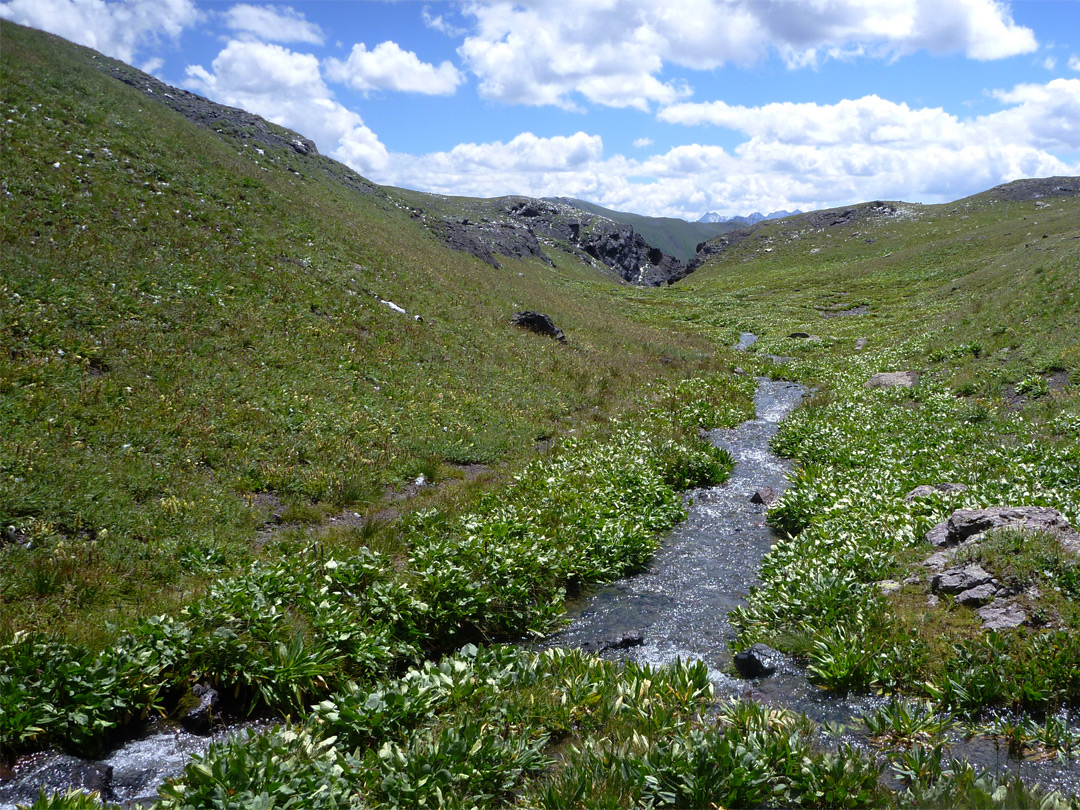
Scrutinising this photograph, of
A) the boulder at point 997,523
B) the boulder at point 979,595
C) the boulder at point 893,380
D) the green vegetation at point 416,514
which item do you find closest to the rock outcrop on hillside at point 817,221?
the boulder at point 893,380

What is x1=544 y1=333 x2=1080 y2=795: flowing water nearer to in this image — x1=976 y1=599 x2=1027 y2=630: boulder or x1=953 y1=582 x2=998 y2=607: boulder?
x1=976 y1=599 x2=1027 y2=630: boulder

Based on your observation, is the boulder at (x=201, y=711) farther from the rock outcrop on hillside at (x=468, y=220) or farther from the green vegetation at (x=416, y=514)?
the rock outcrop on hillside at (x=468, y=220)

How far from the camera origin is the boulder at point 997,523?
888cm

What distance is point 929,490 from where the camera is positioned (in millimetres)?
11930

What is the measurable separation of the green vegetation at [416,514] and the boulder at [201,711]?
0.15m

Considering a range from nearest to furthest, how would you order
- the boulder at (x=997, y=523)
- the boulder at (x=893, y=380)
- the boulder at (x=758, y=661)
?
the boulder at (x=758, y=661)
the boulder at (x=997, y=523)
the boulder at (x=893, y=380)

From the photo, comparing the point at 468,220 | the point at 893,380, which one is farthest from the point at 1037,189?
the point at 893,380

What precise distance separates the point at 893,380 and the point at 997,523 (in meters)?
16.6

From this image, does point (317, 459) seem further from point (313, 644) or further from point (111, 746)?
point (111, 746)

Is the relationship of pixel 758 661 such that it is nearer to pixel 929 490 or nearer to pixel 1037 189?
pixel 929 490

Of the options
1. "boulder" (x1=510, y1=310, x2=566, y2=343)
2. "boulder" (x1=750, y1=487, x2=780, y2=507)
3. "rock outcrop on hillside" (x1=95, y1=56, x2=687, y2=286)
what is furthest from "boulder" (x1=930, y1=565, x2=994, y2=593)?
"rock outcrop on hillside" (x1=95, y1=56, x2=687, y2=286)

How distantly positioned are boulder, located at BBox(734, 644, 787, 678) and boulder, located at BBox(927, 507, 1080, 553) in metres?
3.90

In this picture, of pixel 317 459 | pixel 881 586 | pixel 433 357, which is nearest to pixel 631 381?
pixel 433 357

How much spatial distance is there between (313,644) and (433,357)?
51.1 ft
